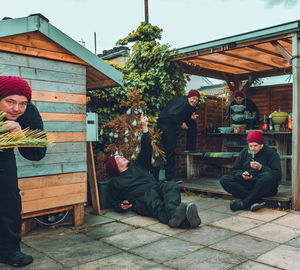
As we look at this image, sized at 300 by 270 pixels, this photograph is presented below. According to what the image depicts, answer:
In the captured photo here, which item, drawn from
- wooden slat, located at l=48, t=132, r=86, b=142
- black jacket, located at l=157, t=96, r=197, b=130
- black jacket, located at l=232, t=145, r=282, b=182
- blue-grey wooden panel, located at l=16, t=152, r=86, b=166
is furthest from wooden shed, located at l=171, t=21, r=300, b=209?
blue-grey wooden panel, located at l=16, t=152, r=86, b=166

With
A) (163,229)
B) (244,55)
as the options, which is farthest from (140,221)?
(244,55)

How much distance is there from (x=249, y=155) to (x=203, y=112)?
3.41 meters

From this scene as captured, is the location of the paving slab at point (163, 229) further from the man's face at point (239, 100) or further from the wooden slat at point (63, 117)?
the man's face at point (239, 100)

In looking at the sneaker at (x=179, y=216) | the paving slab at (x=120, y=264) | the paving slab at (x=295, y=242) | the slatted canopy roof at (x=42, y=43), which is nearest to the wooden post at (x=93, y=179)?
the slatted canopy roof at (x=42, y=43)

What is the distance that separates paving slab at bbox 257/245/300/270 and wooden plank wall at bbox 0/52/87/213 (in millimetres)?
2435

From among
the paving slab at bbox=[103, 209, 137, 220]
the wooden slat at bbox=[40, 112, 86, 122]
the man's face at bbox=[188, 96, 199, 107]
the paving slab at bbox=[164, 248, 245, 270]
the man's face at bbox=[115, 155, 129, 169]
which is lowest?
the paving slab at bbox=[103, 209, 137, 220]

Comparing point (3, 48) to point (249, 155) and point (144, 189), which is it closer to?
point (144, 189)

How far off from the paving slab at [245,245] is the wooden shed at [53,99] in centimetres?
199

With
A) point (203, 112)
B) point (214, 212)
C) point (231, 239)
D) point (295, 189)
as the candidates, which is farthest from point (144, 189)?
point (203, 112)

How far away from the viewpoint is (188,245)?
337cm

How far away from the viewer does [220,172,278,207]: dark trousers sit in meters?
4.73

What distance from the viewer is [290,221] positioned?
14.0 feet

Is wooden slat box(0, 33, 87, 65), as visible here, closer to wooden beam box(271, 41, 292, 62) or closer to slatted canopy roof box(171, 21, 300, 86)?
slatted canopy roof box(171, 21, 300, 86)

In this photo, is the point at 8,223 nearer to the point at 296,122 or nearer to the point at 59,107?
the point at 59,107
